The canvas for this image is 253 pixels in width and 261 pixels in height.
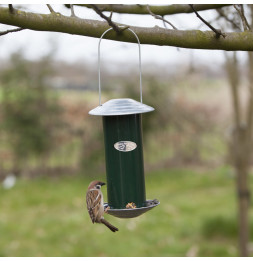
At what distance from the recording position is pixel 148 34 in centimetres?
244

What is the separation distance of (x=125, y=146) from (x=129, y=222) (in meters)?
4.52

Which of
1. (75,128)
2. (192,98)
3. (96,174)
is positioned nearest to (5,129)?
(75,128)

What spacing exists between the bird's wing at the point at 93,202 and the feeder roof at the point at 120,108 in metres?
0.47

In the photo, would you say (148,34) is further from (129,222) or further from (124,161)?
(129,222)

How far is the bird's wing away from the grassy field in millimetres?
3624

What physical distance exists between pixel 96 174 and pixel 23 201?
152cm

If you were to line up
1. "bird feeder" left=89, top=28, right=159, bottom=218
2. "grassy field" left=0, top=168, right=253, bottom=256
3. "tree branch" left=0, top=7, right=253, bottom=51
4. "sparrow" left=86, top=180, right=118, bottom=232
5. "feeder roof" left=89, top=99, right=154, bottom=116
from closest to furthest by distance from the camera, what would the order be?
"tree branch" left=0, top=7, right=253, bottom=51 < "feeder roof" left=89, top=99, right=154, bottom=116 < "sparrow" left=86, top=180, right=118, bottom=232 < "bird feeder" left=89, top=28, right=159, bottom=218 < "grassy field" left=0, top=168, right=253, bottom=256

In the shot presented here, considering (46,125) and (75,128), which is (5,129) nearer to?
(46,125)

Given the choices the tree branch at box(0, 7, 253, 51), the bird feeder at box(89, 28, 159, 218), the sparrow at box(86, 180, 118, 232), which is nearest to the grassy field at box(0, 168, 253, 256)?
the bird feeder at box(89, 28, 159, 218)

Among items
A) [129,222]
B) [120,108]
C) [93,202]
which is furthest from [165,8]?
[129,222]

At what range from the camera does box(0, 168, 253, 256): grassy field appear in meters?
6.21

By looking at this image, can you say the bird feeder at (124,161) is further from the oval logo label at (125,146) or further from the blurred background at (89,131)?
the blurred background at (89,131)

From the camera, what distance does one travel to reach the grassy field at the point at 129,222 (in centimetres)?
621

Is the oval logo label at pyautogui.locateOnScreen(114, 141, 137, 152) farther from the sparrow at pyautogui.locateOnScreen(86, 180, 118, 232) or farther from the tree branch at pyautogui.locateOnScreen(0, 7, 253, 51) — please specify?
the tree branch at pyautogui.locateOnScreen(0, 7, 253, 51)
